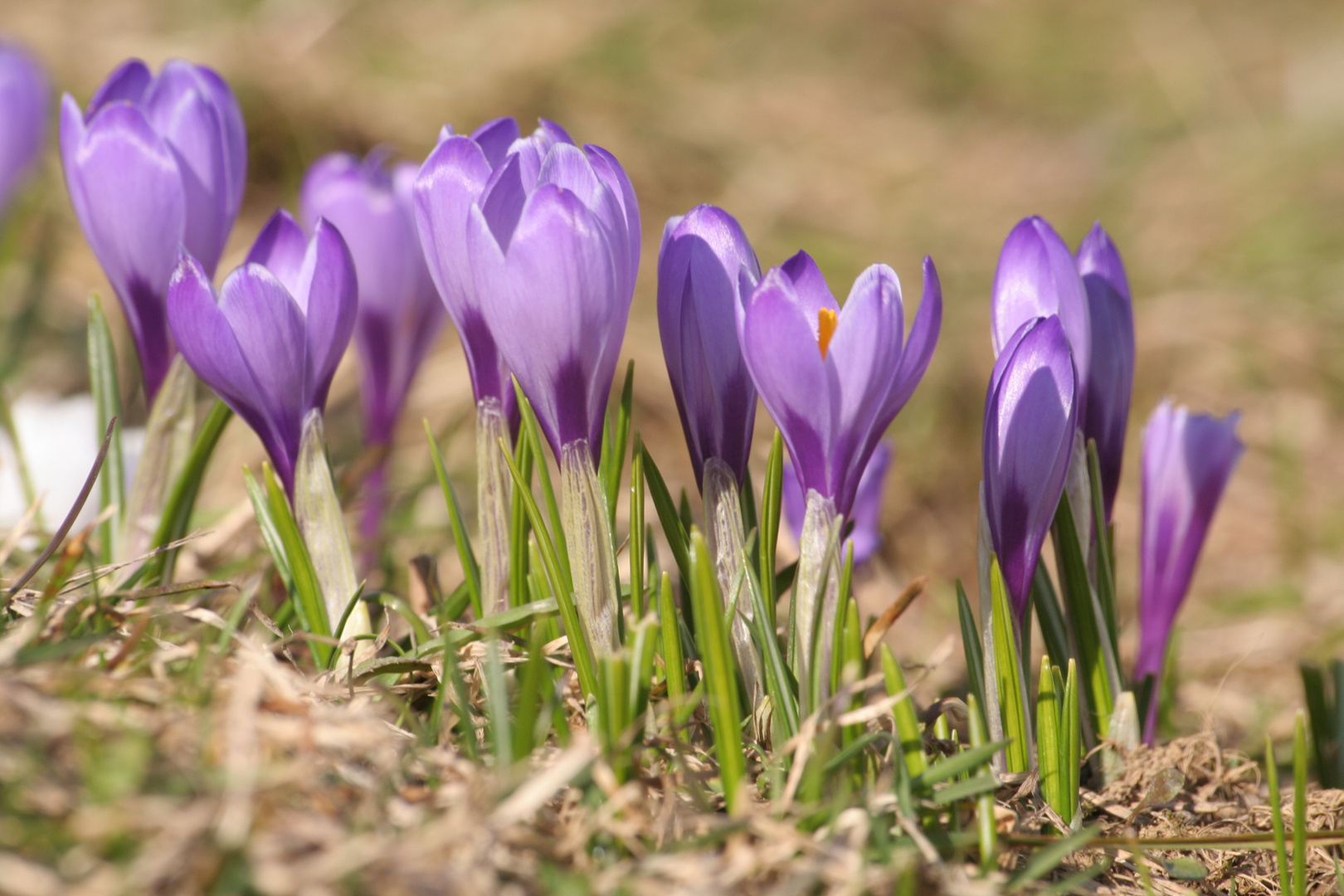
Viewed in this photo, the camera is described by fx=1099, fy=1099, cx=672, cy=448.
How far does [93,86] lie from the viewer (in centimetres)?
366

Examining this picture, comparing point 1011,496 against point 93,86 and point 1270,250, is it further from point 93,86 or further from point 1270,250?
point 93,86

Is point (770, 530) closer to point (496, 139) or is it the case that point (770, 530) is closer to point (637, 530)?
point (637, 530)

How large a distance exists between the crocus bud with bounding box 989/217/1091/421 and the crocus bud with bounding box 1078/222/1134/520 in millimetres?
80

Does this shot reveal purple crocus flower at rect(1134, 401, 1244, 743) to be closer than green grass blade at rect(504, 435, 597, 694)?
No

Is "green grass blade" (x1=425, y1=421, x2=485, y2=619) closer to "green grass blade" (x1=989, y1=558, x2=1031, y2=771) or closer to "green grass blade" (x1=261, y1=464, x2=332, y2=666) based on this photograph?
"green grass blade" (x1=261, y1=464, x2=332, y2=666)

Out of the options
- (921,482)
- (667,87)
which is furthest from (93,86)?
(921,482)

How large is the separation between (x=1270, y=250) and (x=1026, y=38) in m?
2.70

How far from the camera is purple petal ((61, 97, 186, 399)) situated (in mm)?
1132

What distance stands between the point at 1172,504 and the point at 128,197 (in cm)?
120

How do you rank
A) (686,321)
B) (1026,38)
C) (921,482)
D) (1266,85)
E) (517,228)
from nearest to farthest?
1. (517,228)
2. (686,321)
3. (921,482)
4. (1266,85)
5. (1026,38)

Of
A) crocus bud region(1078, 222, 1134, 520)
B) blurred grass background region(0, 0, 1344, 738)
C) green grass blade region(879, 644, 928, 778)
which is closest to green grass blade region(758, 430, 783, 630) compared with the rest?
green grass blade region(879, 644, 928, 778)

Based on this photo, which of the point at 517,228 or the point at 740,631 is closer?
the point at 517,228

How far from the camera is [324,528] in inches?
42.8

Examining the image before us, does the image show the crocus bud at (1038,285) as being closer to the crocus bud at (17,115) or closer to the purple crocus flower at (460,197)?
the purple crocus flower at (460,197)
